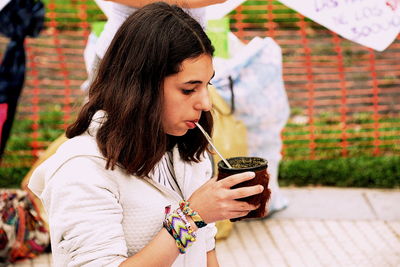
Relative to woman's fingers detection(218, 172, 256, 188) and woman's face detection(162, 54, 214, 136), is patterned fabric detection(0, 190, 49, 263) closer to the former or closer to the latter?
woman's face detection(162, 54, 214, 136)

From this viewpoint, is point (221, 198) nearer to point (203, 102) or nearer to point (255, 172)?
point (255, 172)

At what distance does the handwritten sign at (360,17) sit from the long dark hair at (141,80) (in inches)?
64.0

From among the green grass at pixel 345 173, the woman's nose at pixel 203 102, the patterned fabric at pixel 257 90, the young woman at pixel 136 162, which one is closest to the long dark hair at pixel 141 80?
the young woman at pixel 136 162

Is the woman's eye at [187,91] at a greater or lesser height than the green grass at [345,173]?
greater

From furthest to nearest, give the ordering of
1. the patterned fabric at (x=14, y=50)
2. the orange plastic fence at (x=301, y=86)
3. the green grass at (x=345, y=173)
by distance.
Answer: the orange plastic fence at (x=301, y=86) < the green grass at (x=345, y=173) < the patterned fabric at (x=14, y=50)

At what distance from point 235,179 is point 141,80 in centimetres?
39

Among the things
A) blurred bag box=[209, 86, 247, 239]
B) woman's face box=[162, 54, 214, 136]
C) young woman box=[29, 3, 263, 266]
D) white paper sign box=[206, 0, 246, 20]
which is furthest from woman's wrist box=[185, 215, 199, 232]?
blurred bag box=[209, 86, 247, 239]

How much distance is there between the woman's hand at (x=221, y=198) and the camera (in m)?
2.01

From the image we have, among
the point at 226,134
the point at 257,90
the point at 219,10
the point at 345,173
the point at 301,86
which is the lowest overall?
the point at 301,86

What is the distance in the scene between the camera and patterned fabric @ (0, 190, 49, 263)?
3.89m

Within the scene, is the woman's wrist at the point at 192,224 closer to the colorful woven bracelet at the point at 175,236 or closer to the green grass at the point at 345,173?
the colorful woven bracelet at the point at 175,236

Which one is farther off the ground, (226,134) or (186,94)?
(186,94)

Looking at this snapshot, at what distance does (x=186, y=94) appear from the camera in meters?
2.07

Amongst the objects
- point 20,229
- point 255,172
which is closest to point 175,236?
point 255,172
